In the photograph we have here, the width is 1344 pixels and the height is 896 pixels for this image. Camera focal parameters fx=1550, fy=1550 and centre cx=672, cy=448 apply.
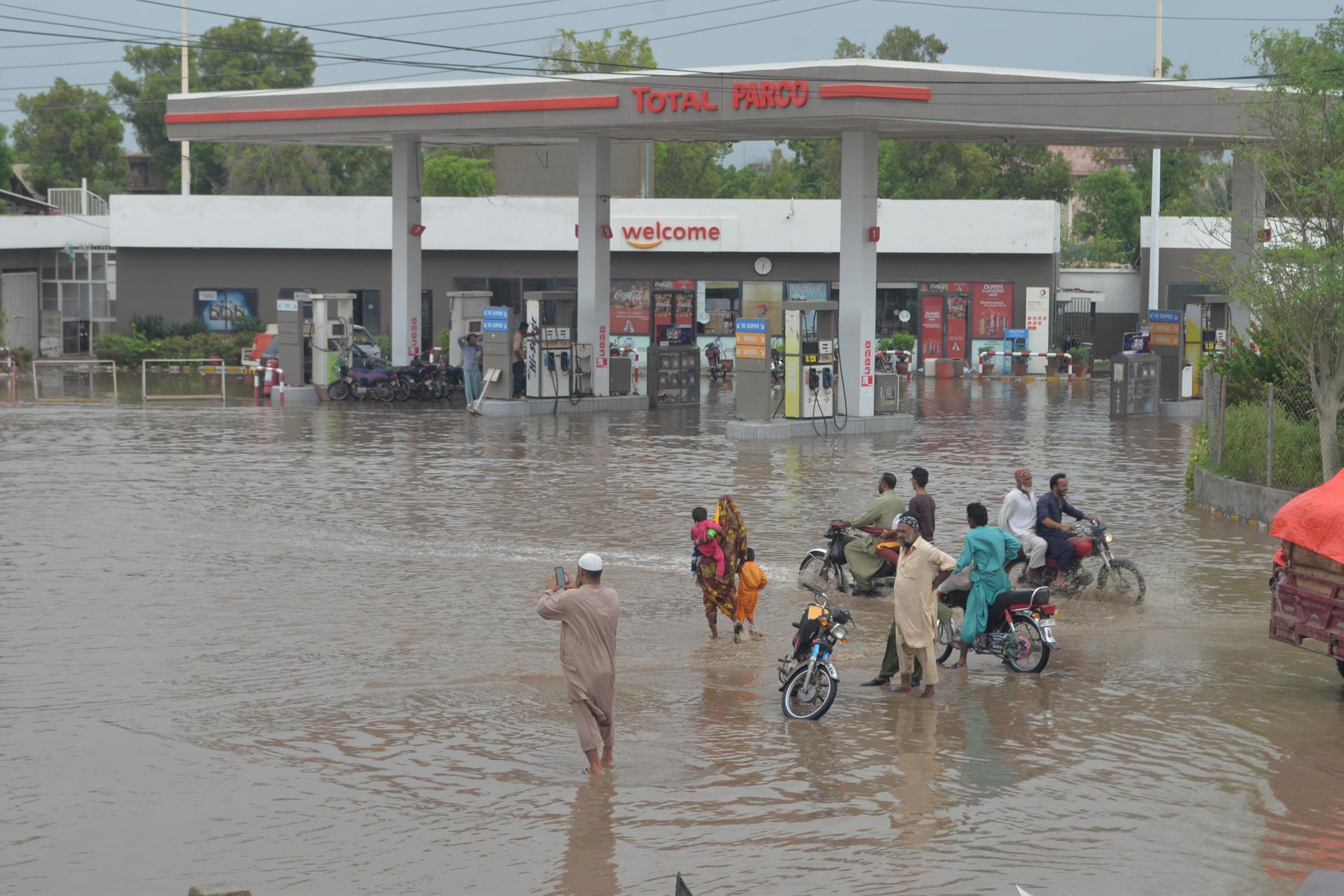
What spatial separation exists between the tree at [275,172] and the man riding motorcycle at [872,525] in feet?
222

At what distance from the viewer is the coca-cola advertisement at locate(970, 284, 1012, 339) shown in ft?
159

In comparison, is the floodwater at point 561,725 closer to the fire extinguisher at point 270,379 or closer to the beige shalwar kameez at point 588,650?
the beige shalwar kameez at point 588,650

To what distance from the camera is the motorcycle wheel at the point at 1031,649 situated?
12.2 metres

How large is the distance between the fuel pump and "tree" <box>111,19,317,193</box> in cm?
5504

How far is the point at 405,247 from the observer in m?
37.5

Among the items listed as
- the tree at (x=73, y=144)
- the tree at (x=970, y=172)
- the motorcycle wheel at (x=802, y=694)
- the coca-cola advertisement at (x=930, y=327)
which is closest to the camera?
the motorcycle wheel at (x=802, y=694)

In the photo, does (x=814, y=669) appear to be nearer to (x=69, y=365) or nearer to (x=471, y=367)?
(x=471, y=367)

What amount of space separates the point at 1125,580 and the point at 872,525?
2.56 meters

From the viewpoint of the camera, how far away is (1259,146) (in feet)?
69.2

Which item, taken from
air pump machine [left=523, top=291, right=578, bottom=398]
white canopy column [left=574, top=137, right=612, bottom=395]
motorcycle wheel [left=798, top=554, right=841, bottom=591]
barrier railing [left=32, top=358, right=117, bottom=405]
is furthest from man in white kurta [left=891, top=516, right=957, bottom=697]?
barrier railing [left=32, top=358, right=117, bottom=405]

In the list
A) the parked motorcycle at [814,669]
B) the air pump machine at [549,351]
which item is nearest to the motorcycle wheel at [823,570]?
the parked motorcycle at [814,669]

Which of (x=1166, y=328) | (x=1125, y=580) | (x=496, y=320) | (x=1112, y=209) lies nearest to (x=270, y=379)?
(x=496, y=320)

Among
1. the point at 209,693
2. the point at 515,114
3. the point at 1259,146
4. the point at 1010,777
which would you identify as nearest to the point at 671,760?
the point at 1010,777

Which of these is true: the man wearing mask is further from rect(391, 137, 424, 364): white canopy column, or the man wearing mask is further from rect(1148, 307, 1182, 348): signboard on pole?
rect(391, 137, 424, 364): white canopy column
